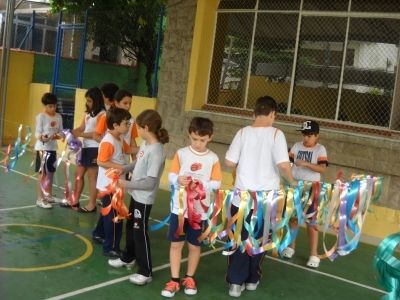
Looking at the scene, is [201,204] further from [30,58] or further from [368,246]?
[30,58]

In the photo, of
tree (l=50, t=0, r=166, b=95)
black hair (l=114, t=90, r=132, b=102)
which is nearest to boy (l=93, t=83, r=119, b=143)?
black hair (l=114, t=90, r=132, b=102)

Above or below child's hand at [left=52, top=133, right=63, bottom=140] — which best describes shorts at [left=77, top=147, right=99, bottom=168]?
below

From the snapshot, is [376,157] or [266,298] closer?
[266,298]

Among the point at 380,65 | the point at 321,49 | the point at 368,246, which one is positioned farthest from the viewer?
the point at 321,49

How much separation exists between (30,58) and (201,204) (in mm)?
10087

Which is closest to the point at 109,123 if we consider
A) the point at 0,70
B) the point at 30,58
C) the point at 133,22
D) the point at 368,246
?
the point at 368,246

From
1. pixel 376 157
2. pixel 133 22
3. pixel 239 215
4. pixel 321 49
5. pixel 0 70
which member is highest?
pixel 133 22

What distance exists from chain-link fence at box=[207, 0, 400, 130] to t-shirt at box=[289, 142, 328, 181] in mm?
2396

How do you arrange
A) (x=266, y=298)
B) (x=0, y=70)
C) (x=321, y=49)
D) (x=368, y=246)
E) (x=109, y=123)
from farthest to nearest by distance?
(x=0, y=70), (x=321, y=49), (x=368, y=246), (x=109, y=123), (x=266, y=298)

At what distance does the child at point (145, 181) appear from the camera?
13.4 feet

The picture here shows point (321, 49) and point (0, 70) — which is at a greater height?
point (321, 49)

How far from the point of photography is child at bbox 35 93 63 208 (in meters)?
6.25

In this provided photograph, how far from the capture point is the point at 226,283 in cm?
449

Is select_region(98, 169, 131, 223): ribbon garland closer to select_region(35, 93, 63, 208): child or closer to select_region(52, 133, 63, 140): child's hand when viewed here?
select_region(52, 133, 63, 140): child's hand
